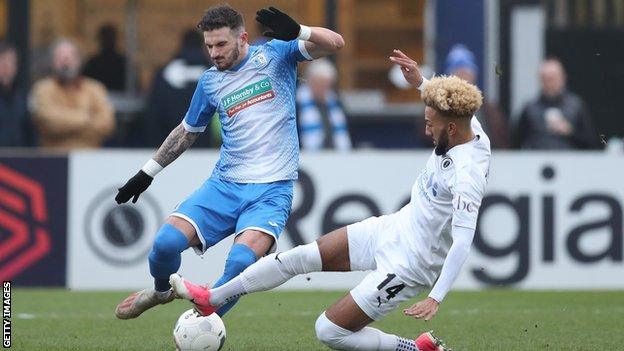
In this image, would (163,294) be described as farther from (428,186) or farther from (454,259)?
(454,259)

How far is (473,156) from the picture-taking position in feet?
27.8

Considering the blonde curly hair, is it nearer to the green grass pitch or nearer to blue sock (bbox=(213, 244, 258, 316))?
blue sock (bbox=(213, 244, 258, 316))

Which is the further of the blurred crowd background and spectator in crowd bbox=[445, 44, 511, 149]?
the blurred crowd background

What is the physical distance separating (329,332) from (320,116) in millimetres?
7396

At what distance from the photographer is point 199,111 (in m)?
9.80

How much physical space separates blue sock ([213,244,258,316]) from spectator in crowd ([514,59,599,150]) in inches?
286

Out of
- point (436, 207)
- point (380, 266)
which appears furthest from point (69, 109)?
point (436, 207)

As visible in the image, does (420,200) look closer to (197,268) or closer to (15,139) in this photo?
(197,268)

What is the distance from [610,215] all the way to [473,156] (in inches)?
246

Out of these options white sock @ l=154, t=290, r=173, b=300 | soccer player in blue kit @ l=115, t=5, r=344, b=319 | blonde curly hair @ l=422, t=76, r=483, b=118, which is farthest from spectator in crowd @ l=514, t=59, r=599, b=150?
blonde curly hair @ l=422, t=76, r=483, b=118

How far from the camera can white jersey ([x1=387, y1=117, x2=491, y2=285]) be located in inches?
332

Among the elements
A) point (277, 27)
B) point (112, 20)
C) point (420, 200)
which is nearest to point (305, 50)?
point (277, 27)

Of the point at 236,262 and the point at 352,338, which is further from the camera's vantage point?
the point at 236,262

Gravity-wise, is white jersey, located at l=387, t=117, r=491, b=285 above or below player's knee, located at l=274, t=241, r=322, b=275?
above
